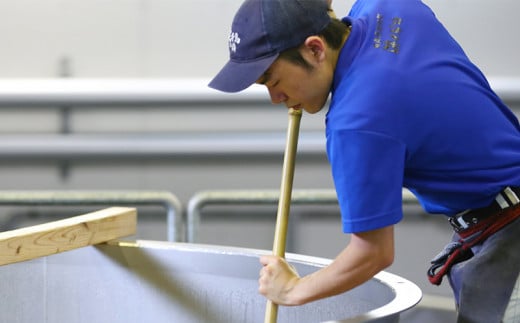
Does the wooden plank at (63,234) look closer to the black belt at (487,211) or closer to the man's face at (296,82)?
the man's face at (296,82)

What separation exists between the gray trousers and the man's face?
1.06ft

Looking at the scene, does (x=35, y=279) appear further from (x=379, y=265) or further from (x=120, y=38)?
(x=120, y=38)

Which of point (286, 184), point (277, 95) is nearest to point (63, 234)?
point (286, 184)

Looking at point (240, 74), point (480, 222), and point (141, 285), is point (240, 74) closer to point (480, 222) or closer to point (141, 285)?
point (480, 222)

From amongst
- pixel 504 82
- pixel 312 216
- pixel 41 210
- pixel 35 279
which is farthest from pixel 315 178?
pixel 35 279

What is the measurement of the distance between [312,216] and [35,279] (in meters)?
0.96

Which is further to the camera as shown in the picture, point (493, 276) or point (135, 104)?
point (135, 104)

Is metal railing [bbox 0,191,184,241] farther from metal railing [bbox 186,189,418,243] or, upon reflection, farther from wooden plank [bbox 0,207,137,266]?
wooden plank [bbox 0,207,137,266]

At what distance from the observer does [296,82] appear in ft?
3.38

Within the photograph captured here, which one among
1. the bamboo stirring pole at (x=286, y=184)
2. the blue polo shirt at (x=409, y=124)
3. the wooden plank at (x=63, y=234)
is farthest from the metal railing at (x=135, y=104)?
the blue polo shirt at (x=409, y=124)

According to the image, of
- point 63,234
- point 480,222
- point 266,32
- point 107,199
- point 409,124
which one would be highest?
point 266,32

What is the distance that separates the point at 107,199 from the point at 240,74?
1.30 meters

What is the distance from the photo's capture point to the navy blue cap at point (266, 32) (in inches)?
39.7

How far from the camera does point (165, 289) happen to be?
4.97ft
